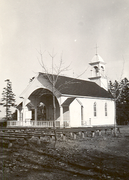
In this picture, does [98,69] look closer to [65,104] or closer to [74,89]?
[74,89]

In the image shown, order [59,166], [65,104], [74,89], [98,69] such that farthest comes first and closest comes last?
[98,69]
[74,89]
[65,104]
[59,166]

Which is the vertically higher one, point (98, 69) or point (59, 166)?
point (98, 69)

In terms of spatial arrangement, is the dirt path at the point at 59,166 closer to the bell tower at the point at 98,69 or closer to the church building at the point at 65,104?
the church building at the point at 65,104

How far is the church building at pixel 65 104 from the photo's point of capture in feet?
87.8

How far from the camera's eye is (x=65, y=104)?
1030 inches

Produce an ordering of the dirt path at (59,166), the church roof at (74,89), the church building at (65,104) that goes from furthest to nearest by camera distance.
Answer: the church roof at (74,89), the church building at (65,104), the dirt path at (59,166)

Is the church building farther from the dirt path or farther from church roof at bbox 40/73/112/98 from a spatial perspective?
the dirt path

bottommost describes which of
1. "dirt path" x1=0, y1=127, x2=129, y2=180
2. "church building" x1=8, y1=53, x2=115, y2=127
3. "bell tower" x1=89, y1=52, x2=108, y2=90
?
"dirt path" x1=0, y1=127, x2=129, y2=180

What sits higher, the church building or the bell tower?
the bell tower

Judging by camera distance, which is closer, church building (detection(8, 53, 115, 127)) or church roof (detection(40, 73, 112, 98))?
church building (detection(8, 53, 115, 127))

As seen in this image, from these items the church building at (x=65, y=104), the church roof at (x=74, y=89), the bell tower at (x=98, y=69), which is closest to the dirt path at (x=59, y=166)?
the church building at (x=65, y=104)

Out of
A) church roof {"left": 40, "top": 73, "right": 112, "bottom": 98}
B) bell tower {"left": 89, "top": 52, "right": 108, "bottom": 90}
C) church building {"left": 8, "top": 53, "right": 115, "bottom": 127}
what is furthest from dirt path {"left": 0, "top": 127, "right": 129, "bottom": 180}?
bell tower {"left": 89, "top": 52, "right": 108, "bottom": 90}

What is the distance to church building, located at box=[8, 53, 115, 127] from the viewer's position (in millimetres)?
26750

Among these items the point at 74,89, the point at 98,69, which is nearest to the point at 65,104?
the point at 74,89
